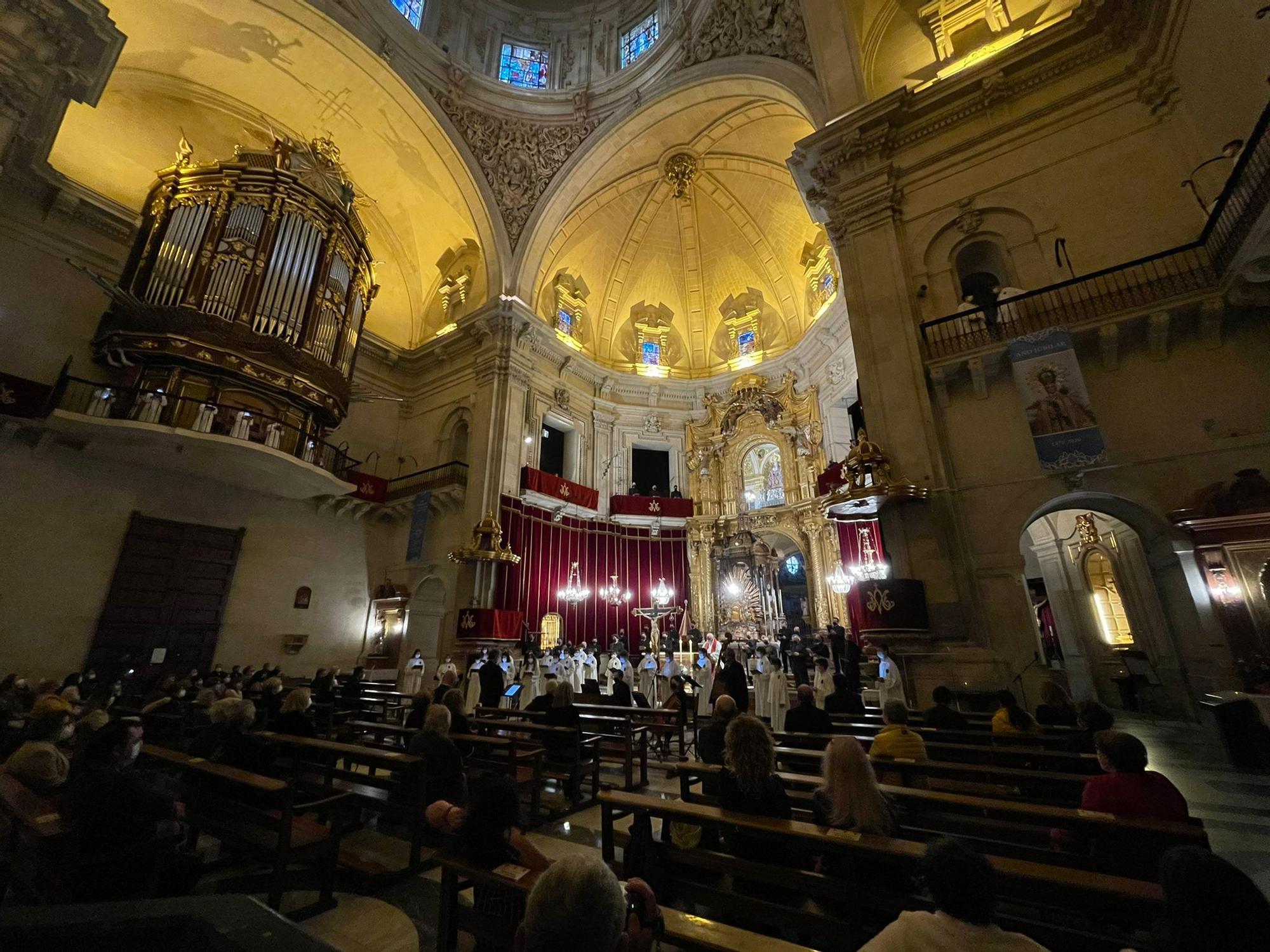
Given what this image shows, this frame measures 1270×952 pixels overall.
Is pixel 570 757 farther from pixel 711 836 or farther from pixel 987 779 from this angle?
pixel 987 779

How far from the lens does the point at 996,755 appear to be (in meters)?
3.87

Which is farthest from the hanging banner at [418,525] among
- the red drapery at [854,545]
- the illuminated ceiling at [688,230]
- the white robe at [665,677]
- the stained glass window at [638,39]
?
the stained glass window at [638,39]

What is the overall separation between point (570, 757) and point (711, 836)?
2238 mm

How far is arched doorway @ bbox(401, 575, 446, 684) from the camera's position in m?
12.4

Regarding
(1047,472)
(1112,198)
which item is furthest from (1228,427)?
(1112,198)

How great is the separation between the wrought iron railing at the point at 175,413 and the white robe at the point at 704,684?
8.96 meters

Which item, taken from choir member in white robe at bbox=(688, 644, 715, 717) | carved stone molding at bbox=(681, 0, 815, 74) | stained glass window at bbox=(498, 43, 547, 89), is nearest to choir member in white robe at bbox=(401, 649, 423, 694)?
choir member in white robe at bbox=(688, 644, 715, 717)

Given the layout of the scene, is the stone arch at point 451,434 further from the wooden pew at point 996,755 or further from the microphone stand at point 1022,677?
the microphone stand at point 1022,677

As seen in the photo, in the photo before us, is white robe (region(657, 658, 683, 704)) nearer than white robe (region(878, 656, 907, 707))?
No

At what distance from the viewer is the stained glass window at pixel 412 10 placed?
44.2ft

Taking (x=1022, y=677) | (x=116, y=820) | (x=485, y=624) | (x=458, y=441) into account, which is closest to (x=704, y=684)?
(x=485, y=624)

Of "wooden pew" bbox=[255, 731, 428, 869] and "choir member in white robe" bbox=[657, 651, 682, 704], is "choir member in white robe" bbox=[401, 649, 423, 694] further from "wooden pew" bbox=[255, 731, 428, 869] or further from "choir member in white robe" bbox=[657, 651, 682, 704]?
"wooden pew" bbox=[255, 731, 428, 869]

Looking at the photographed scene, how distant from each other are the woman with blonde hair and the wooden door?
39.4 ft

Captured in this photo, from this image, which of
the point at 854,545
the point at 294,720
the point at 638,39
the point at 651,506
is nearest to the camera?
the point at 294,720
